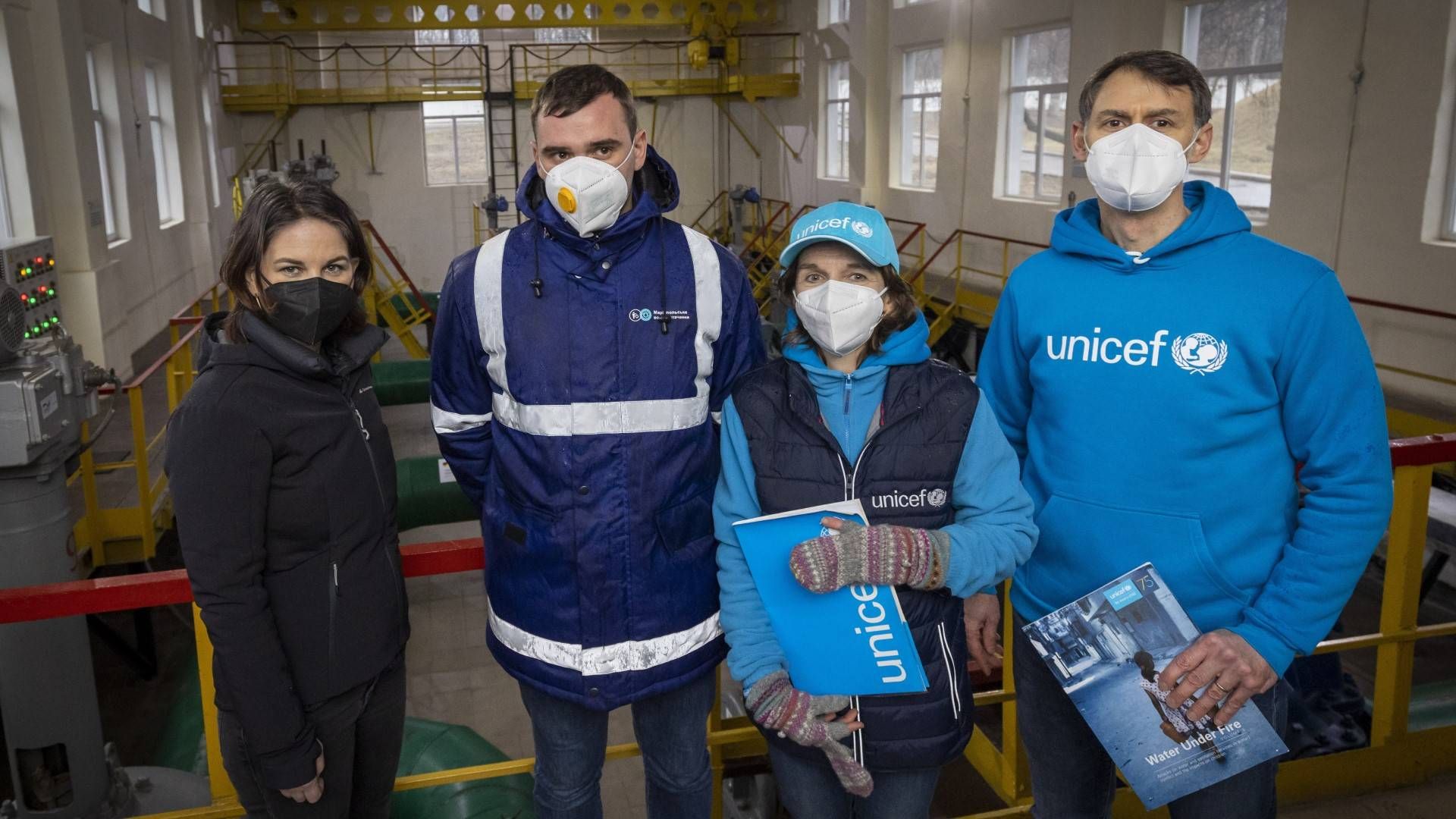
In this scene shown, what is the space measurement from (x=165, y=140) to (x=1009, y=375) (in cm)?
1543

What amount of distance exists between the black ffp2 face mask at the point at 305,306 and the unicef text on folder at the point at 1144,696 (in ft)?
4.51

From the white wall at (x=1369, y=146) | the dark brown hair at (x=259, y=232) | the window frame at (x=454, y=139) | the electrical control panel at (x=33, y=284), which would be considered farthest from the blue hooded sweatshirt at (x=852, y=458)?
the window frame at (x=454, y=139)

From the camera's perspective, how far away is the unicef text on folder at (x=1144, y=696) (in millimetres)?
1776

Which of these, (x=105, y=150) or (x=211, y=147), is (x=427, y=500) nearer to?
(x=105, y=150)

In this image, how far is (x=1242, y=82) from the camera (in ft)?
31.1

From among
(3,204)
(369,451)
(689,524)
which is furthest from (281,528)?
(3,204)

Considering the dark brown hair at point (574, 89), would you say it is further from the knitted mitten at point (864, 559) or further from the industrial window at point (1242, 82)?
the industrial window at point (1242, 82)

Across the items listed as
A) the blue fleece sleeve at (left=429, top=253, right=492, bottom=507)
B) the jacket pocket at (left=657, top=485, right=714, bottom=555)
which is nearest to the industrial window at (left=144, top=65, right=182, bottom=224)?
the blue fleece sleeve at (left=429, top=253, right=492, bottom=507)

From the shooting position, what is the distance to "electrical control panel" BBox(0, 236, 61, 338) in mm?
Answer: 4414

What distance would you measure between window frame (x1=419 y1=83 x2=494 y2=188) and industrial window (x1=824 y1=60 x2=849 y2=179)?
6391 mm

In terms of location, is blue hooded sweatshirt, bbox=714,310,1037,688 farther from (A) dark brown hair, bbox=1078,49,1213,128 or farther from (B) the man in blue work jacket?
(A) dark brown hair, bbox=1078,49,1213,128

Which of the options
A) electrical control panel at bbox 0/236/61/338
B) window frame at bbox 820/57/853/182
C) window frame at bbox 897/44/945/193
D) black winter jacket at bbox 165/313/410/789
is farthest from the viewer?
window frame at bbox 820/57/853/182

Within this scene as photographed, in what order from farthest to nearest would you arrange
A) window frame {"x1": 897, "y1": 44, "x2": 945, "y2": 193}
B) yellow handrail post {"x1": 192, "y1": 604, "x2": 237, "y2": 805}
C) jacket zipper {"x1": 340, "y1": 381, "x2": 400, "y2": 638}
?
window frame {"x1": 897, "y1": 44, "x2": 945, "y2": 193}, yellow handrail post {"x1": 192, "y1": 604, "x2": 237, "y2": 805}, jacket zipper {"x1": 340, "y1": 381, "x2": 400, "y2": 638}

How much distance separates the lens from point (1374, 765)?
2.85 meters
